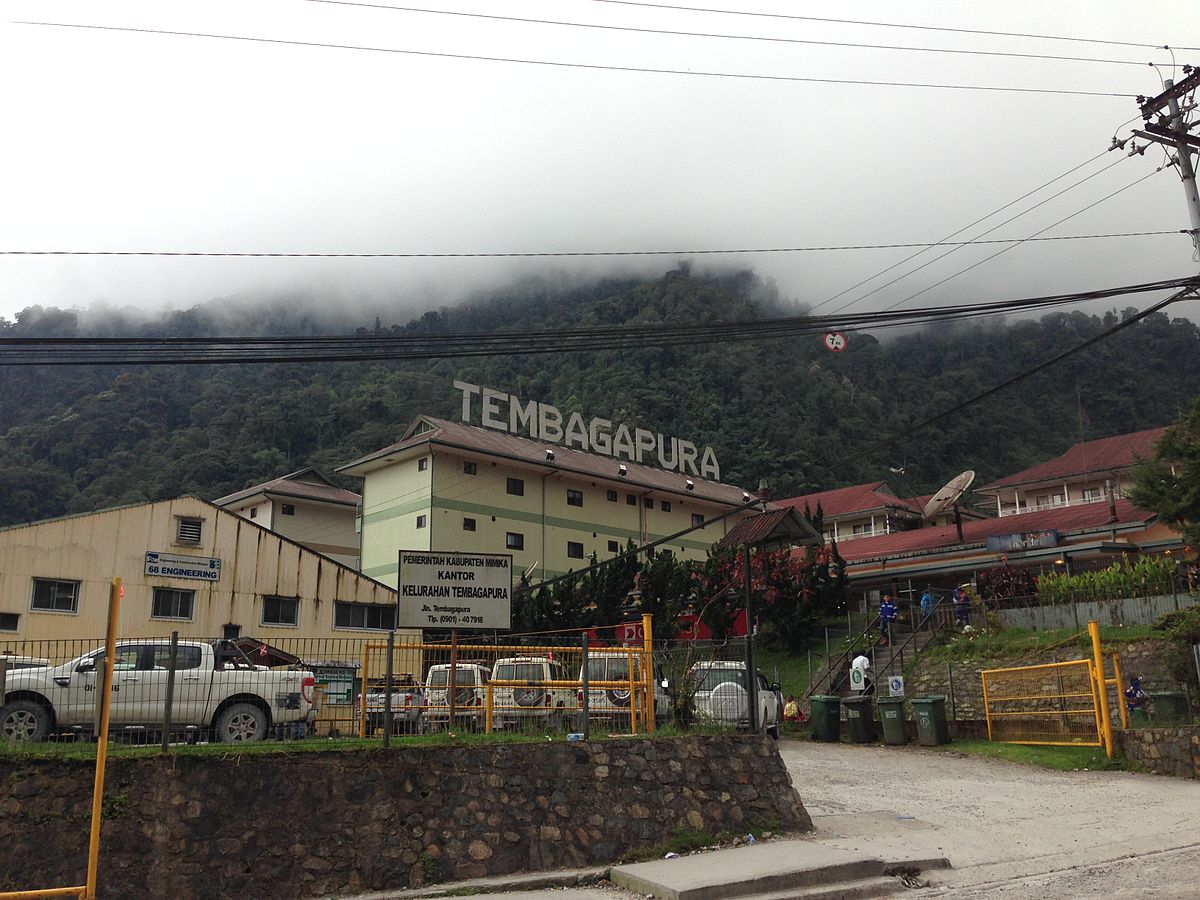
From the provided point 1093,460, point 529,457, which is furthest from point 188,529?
point 1093,460

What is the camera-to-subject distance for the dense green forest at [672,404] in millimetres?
80562

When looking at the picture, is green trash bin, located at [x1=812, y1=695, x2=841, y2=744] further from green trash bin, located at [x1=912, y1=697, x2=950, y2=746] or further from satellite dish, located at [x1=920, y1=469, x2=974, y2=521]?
satellite dish, located at [x1=920, y1=469, x2=974, y2=521]

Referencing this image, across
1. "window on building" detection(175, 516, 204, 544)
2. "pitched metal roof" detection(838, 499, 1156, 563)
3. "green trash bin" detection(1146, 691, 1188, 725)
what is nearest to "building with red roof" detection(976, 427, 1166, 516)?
"pitched metal roof" detection(838, 499, 1156, 563)

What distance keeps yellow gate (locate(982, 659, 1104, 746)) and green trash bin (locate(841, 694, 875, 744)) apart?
2833 mm

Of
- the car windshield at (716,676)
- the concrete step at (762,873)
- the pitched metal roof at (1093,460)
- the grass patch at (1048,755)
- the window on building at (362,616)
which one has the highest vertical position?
the pitched metal roof at (1093,460)

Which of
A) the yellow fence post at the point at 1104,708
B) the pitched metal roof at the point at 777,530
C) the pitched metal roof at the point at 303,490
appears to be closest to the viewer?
the yellow fence post at the point at 1104,708

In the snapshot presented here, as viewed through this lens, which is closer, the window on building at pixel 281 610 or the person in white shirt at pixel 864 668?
the person in white shirt at pixel 864 668

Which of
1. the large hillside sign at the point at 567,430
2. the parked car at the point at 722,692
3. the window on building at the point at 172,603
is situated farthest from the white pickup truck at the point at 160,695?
the large hillside sign at the point at 567,430

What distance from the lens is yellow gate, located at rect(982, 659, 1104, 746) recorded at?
1919 cm

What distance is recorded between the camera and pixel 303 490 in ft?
187

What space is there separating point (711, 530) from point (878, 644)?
28.2 m

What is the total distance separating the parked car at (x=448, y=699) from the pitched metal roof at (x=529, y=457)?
33.5 meters

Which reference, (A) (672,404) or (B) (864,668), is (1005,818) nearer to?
(B) (864,668)

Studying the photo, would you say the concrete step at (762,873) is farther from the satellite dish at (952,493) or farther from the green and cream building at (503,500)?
the satellite dish at (952,493)
